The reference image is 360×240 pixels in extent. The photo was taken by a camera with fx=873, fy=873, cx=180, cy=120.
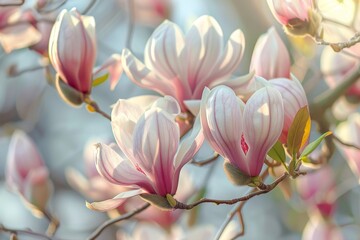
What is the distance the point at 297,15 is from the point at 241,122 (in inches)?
7.1

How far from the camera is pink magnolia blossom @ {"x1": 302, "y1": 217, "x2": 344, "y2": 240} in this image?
4.41ft

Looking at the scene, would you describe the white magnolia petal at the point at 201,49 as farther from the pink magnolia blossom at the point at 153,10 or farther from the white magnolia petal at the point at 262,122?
the pink magnolia blossom at the point at 153,10

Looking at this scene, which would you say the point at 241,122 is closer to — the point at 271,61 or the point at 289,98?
the point at 289,98

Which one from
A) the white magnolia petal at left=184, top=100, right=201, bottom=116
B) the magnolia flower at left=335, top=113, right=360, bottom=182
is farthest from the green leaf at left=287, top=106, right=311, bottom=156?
the magnolia flower at left=335, top=113, right=360, bottom=182

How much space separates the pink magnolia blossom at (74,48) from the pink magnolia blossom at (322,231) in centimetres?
49

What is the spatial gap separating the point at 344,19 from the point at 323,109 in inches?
6.6

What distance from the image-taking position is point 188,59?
98 cm

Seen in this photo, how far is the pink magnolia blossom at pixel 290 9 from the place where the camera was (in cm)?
95

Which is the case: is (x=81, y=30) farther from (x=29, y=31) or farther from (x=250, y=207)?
(x=250, y=207)

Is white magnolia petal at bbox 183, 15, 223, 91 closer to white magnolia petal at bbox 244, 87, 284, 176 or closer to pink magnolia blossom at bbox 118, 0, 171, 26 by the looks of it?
white magnolia petal at bbox 244, 87, 284, 176

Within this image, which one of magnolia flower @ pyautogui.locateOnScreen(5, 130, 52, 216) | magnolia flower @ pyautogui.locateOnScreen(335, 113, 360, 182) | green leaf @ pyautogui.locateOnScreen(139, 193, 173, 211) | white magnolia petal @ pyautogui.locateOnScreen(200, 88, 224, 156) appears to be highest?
white magnolia petal @ pyautogui.locateOnScreen(200, 88, 224, 156)

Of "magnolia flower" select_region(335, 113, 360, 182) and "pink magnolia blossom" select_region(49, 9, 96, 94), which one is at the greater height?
"pink magnolia blossom" select_region(49, 9, 96, 94)

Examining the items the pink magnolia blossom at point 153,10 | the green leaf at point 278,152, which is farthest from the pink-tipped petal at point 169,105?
the pink magnolia blossom at point 153,10

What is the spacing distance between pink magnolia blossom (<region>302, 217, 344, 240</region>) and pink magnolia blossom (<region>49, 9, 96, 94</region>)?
0.49 metres
